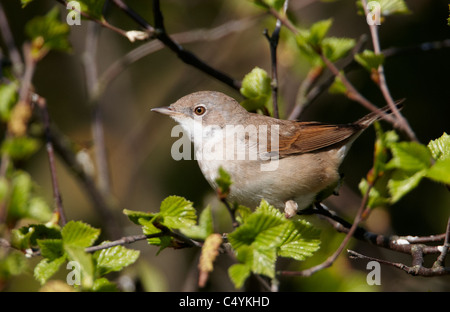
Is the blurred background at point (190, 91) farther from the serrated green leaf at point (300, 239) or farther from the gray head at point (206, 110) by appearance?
the serrated green leaf at point (300, 239)

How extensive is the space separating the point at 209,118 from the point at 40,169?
12.0 ft

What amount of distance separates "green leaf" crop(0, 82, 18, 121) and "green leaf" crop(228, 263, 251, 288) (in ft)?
6.33

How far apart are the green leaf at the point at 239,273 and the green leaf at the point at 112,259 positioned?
64 cm

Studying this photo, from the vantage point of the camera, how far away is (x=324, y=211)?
301 cm

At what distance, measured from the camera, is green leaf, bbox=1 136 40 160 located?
116 inches

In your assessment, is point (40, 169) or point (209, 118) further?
point (40, 169)

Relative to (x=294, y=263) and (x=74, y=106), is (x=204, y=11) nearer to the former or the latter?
(x=74, y=106)

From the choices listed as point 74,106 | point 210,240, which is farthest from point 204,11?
point 210,240

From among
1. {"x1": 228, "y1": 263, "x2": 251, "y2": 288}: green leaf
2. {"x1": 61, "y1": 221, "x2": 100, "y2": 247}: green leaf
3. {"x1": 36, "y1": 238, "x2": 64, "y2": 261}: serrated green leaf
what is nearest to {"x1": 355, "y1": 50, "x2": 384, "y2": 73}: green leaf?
{"x1": 228, "y1": 263, "x2": 251, "y2": 288}: green leaf

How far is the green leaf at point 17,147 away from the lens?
2938mm

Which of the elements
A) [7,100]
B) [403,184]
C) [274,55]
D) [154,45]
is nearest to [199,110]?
[274,55]

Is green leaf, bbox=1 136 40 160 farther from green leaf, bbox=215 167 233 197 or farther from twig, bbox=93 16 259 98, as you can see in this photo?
green leaf, bbox=215 167 233 197

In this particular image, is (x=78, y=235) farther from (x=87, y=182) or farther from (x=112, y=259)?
(x=87, y=182)

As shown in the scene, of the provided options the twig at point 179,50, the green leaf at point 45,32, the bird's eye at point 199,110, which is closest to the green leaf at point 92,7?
the twig at point 179,50
